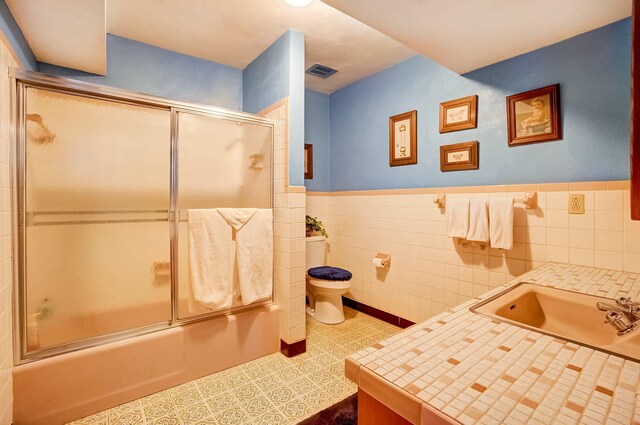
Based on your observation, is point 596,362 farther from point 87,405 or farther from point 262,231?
point 87,405

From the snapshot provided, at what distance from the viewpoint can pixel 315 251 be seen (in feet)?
9.75

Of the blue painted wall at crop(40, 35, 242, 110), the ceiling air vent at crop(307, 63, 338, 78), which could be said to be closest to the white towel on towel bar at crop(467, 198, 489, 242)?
the ceiling air vent at crop(307, 63, 338, 78)

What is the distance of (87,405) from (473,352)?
73.3 inches

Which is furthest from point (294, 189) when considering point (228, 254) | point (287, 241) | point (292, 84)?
point (292, 84)

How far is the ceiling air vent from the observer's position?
2.73 metres

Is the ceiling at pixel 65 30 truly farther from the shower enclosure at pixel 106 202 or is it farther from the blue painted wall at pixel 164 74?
the shower enclosure at pixel 106 202

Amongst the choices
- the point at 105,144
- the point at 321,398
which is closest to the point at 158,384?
the point at 321,398

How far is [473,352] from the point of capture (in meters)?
0.72

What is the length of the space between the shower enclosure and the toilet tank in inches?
42.1

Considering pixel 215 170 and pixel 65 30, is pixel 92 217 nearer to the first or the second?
pixel 215 170

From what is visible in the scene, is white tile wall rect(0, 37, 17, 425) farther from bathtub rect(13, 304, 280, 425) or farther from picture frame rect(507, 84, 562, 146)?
picture frame rect(507, 84, 562, 146)

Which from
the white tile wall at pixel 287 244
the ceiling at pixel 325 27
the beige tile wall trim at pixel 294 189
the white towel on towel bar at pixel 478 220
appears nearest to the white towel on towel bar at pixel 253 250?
the white tile wall at pixel 287 244

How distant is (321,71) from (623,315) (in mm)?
2700

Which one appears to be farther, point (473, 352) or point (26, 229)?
point (26, 229)
